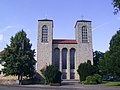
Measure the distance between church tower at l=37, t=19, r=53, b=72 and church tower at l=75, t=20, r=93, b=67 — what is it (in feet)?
35.9

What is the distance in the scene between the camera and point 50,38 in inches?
4163

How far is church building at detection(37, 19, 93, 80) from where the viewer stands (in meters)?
104

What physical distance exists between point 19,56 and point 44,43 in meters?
40.9

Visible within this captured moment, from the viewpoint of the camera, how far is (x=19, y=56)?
64750 millimetres

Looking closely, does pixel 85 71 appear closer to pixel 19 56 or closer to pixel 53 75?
pixel 53 75

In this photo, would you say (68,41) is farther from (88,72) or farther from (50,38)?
(88,72)

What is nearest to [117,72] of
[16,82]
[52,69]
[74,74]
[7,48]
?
[52,69]

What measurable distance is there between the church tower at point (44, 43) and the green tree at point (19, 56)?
35.7m

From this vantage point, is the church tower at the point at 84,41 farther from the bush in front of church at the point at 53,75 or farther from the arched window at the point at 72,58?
the bush in front of church at the point at 53,75

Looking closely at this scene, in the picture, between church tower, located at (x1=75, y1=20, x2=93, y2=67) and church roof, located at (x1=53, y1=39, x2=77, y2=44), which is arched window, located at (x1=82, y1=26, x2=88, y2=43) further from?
church roof, located at (x1=53, y1=39, x2=77, y2=44)

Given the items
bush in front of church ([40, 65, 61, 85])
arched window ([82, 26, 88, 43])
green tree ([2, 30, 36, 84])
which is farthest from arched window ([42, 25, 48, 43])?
bush in front of church ([40, 65, 61, 85])

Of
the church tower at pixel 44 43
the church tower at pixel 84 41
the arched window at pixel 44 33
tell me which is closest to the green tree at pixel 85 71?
the church tower at pixel 84 41

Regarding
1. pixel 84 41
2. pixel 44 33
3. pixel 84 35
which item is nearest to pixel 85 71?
pixel 84 41

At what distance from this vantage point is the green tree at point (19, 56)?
209 ft
